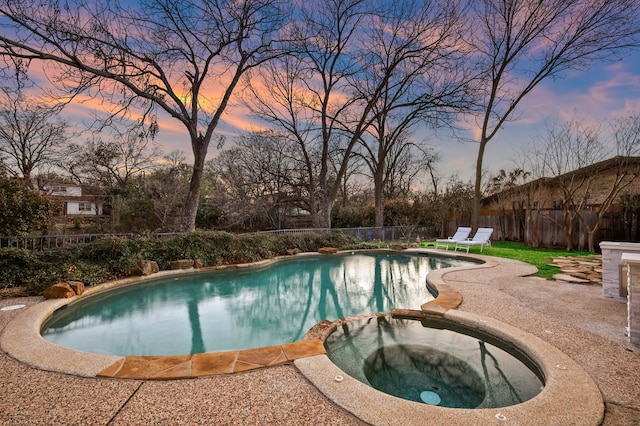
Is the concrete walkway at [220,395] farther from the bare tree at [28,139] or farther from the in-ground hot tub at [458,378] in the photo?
the bare tree at [28,139]

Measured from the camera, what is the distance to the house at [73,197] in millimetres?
16172

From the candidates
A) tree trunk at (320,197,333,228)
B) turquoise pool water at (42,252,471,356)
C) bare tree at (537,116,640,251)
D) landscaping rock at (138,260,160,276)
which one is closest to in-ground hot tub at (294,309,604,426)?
turquoise pool water at (42,252,471,356)

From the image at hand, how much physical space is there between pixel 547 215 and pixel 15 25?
1744cm

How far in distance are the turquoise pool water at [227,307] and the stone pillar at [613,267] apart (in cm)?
268

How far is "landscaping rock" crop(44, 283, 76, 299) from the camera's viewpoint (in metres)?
4.86

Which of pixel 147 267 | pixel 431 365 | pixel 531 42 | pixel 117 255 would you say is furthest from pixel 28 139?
pixel 531 42

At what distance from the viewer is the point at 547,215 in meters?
11.5

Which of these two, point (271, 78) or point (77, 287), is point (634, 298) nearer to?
point (77, 287)

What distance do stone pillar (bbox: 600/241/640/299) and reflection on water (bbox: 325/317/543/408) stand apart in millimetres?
2884

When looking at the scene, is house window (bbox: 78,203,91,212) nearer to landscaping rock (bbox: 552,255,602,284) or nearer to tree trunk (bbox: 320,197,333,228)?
tree trunk (bbox: 320,197,333,228)

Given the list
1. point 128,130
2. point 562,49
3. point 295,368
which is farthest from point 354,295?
point 562,49

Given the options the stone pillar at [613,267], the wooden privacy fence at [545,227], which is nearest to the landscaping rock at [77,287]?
the stone pillar at [613,267]

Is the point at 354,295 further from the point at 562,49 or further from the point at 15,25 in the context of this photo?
the point at 562,49

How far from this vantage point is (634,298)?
2.87 m
